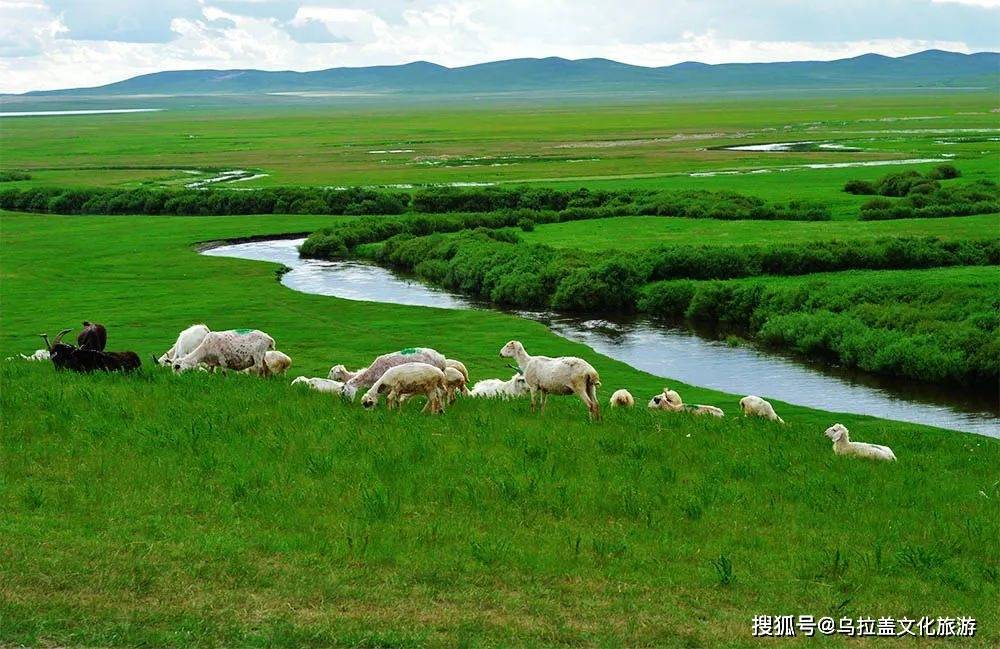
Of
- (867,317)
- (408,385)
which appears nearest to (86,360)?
(408,385)

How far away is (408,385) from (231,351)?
5.69m

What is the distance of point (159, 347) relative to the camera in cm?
3541

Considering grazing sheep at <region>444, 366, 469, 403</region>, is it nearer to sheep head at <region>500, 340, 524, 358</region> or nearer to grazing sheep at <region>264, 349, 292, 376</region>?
sheep head at <region>500, 340, 524, 358</region>

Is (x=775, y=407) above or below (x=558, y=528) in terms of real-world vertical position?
below

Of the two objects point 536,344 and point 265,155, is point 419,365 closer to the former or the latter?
point 536,344

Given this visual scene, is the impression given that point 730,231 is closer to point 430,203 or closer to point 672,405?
point 430,203

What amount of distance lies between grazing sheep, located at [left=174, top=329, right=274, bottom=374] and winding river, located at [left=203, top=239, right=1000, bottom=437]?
628 inches

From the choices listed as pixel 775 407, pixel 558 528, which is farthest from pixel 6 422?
pixel 775 407

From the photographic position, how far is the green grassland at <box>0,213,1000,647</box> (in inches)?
417

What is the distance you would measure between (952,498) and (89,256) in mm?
56118

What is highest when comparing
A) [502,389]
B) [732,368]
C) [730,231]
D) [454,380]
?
[454,380]

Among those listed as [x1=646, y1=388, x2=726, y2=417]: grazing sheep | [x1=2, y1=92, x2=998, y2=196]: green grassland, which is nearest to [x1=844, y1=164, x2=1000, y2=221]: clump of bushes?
[x1=2, y1=92, x2=998, y2=196]: green grassland

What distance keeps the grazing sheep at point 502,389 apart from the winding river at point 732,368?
1247cm

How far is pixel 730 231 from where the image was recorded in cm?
6262
